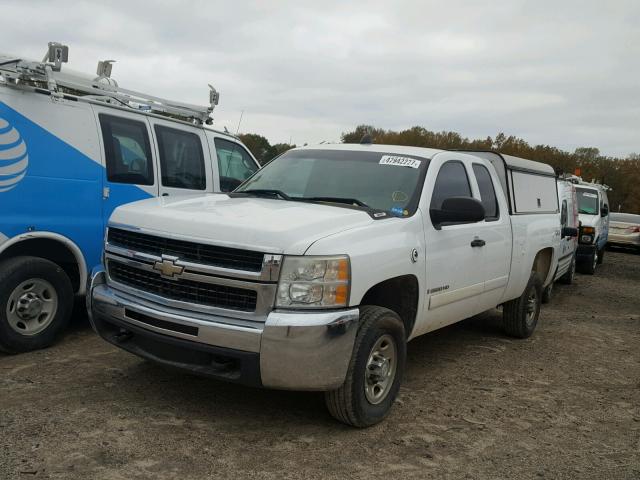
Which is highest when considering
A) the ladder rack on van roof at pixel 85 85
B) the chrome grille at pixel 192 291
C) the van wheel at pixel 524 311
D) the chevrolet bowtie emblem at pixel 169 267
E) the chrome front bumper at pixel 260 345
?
the ladder rack on van roof at pixel 85 85

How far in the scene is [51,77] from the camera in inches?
201

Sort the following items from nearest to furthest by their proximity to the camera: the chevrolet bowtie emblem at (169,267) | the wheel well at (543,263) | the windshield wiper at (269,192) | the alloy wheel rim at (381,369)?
the chevrolet bowtie emblem at (169,267), the alloy wheel rim at (381,369), the windshield wiper at (269,192), the wheel well at (543,263)

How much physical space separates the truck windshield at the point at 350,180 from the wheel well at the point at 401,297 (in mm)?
482

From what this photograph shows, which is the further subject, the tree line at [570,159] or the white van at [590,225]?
the tree line at [570,159]

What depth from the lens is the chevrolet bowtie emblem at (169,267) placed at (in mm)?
3717

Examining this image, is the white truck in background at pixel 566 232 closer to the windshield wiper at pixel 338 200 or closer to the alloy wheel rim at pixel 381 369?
the windshield wiper at pixel 338 200

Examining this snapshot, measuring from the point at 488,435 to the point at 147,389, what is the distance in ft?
7.87

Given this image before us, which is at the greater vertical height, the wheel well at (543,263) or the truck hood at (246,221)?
the truck hood at (246,221)

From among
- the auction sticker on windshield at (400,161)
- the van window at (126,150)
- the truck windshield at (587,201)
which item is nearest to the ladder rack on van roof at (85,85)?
the van window at (126,150)

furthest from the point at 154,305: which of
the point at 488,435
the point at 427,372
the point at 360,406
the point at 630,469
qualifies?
the point at 630,469

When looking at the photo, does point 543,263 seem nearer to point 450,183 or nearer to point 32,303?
point 450,183

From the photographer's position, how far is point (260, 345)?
11.2 feet

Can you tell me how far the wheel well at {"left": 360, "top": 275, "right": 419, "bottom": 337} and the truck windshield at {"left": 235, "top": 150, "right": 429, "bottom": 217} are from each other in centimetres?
48

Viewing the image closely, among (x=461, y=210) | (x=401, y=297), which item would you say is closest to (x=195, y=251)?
(x=401, y=297)
